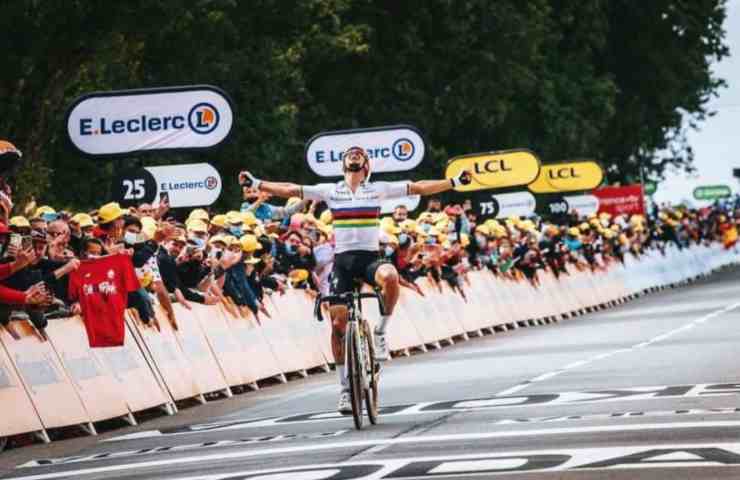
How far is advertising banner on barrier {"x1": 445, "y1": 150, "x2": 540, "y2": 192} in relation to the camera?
155ft

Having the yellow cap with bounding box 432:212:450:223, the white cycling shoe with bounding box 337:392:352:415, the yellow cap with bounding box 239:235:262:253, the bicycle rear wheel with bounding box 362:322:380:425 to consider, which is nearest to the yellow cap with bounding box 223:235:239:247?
the yellow cap with bounding box 239:235:262:253

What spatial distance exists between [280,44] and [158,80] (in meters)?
5.74

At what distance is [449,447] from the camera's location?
1489cm

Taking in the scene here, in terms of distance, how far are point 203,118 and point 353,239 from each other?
981 cm

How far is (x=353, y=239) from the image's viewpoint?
60.4 ft

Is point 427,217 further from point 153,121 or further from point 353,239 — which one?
point 353,239

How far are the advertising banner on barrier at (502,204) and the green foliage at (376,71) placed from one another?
7.13 feet

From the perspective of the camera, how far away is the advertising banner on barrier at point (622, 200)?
7475cm

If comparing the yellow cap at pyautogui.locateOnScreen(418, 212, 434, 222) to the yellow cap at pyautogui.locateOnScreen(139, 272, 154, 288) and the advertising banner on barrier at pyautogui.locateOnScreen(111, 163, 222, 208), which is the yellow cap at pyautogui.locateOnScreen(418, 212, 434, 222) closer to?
the advertising banner on barrier at pyautogui.locateOnScreen(111, 163, 222, 208)

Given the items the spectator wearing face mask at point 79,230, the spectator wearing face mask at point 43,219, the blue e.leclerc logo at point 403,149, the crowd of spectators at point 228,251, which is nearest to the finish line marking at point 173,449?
the crowd of spectators at point 228,251

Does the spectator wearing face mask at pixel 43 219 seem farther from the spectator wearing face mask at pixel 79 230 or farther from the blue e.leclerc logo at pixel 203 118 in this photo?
the blue e.leclerc logo at pixel 203 118

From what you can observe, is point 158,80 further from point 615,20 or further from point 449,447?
point 449,447

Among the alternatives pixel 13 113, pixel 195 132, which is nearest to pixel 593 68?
pixel 13 113

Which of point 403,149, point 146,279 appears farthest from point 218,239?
point 403,149
